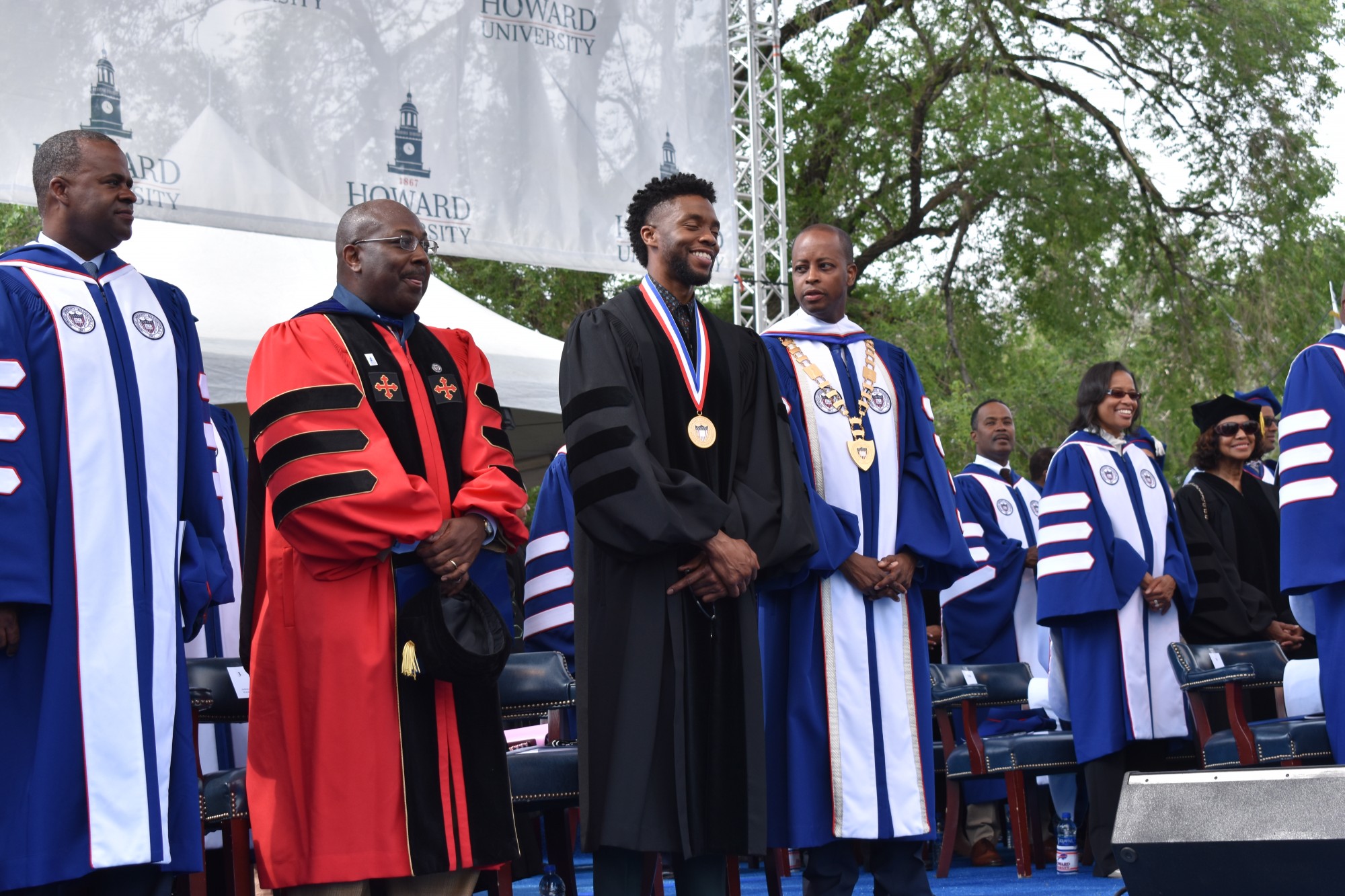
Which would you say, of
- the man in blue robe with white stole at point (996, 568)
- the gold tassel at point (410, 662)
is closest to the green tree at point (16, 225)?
the man in blue robe with white stole at point (996, 568)

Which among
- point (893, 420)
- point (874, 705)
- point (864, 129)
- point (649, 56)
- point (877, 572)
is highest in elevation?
point (864, 129)

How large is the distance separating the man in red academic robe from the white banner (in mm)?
3719

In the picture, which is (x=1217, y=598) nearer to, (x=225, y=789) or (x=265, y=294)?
(x=225, y=789)

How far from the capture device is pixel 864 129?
53.5ft

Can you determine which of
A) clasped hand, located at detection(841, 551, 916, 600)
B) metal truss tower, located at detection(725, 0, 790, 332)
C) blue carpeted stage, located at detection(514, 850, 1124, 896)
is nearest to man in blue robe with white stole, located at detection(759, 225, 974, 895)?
clasped hand, located at detection(841, 551, 916, 600)

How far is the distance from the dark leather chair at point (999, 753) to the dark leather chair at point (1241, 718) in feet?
2.76

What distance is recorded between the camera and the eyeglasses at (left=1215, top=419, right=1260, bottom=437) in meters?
7.22

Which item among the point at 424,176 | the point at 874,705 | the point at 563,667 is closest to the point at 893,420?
the point at 874,705

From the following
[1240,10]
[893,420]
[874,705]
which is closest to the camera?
[874,705]

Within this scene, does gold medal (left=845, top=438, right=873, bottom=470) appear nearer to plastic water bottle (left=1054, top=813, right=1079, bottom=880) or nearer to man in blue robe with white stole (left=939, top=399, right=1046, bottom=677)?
plastic water bottle (left=1054, top=813, right=1079, bottom=880)

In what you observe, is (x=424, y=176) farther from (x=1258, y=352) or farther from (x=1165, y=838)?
(x=1258, y=352)

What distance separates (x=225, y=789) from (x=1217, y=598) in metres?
4.44

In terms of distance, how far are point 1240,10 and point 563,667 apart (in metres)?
12.6

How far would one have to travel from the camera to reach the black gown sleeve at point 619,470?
382 centimetres
